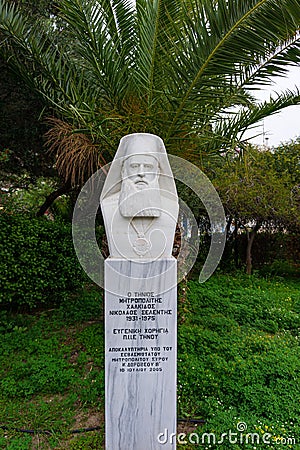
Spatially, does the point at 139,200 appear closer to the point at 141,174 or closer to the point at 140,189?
the point at 140,189

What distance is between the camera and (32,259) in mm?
5664

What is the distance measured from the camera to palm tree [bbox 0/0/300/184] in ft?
11.3

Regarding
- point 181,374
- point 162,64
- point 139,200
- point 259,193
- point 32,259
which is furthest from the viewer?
point 259,193

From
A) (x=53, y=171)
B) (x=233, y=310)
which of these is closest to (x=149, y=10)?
(x=53, y=171)

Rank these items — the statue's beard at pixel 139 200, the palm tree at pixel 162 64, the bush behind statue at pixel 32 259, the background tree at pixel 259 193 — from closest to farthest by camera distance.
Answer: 1. the statue's beard at pixel 139 200
2. the palm tree at pixel 162 64
3. the bush behind statue at pixel 32 259
4. the background tree at pixel 259 193

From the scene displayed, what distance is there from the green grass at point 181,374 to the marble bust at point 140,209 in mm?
1674

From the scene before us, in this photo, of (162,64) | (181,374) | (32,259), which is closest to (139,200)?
(162,64)

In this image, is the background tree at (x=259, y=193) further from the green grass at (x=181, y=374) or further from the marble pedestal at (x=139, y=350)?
the marble pedestal at (x=139, y=350)

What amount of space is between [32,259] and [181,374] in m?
2.74

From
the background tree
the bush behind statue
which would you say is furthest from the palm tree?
the background tree

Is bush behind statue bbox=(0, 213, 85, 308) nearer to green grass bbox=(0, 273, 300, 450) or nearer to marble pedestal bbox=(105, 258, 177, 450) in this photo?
green grass bbox=(0, 273, 300, 450)

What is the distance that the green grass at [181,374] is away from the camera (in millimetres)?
3510

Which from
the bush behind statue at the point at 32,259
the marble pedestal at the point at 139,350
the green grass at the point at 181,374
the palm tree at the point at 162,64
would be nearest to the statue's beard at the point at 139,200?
the marble pedestal at the point at 139,350

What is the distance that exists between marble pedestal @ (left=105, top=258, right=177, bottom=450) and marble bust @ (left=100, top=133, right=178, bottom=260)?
0.12 meters
